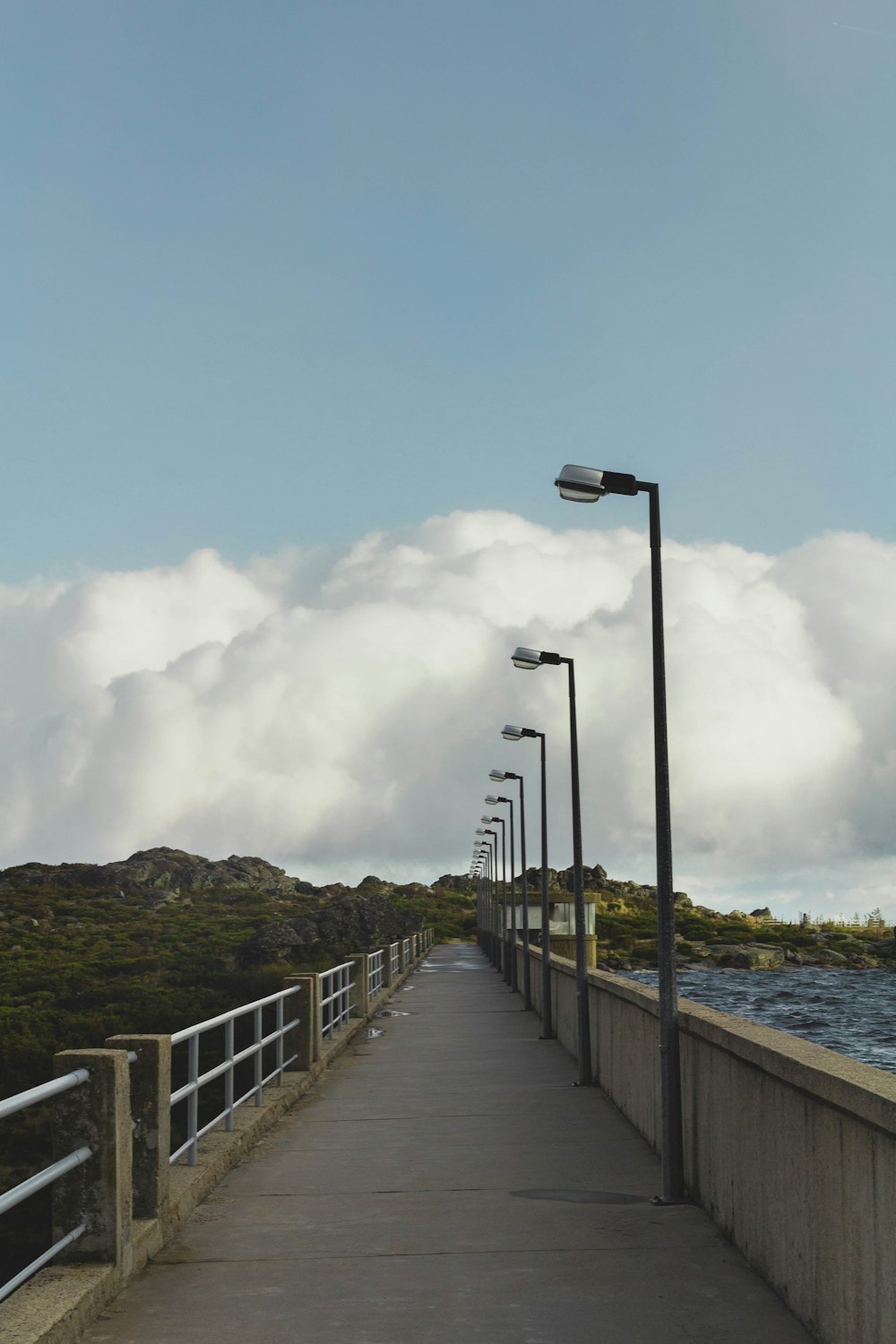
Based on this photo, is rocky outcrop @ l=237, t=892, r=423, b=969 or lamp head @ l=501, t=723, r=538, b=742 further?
rocky outcrop @ l=237, t=892, r=423, b=969

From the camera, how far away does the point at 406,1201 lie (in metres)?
10.0

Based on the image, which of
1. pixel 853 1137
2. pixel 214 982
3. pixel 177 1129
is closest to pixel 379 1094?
pixel 177 1129

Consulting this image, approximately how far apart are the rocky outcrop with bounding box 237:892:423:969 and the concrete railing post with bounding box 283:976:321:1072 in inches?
1647

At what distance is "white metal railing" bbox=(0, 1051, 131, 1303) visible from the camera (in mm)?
5637

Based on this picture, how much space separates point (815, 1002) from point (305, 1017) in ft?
425

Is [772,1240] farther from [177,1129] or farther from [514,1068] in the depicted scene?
[514,1068]

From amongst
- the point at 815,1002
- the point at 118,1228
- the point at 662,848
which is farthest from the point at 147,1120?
the point at 815,1002

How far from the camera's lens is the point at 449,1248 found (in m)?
8.53

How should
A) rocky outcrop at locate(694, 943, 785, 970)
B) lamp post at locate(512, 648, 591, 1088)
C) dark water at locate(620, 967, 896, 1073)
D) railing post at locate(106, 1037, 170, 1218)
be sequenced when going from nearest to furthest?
railing post at locate(106, 1037, 170, 1218) < lamp post at locate(512, 648, 591, 1088) < dark water at locate(620, 967, 896, 1073) < rocky outcrop at locate(694, 943, 785, 970)

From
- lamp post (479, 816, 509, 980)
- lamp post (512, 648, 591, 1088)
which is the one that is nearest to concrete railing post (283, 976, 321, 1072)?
A: lamp post (512, 648, 591, 1088)

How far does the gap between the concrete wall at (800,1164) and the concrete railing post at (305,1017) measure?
6811 millimetres

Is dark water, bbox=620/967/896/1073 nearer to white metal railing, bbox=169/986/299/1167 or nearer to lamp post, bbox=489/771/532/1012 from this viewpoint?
lamp post, bbox=489/771/532/1012

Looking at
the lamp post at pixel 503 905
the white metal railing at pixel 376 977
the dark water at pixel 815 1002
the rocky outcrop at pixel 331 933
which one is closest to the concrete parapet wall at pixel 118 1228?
the white metal railing at pixel 376 977

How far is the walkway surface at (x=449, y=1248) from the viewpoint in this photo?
690 centimetres
